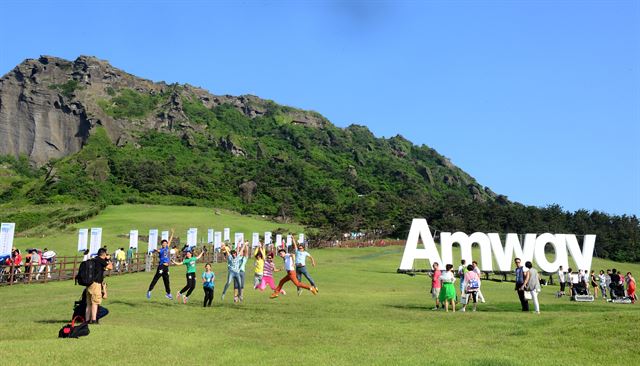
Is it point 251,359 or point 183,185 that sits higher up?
point 183,185

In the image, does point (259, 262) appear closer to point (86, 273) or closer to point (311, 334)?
point (311, 334)

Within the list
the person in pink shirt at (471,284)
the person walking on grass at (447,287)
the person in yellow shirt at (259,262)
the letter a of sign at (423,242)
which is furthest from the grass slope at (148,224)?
the person in pink shirt at (471,284)

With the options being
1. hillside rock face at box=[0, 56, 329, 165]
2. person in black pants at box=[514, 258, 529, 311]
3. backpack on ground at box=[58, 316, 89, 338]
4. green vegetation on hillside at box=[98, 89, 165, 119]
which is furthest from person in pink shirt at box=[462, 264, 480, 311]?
green vegetation on hillside at box=[98, 89, 165, 119]

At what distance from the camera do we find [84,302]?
12.5 meters

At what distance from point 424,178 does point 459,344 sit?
167m

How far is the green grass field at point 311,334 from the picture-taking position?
9.98 meters

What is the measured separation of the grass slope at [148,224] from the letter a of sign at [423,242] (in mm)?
31118

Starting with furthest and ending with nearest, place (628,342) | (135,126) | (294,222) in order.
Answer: (135,126)
(294,222)
(628,342)

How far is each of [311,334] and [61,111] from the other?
507 feet

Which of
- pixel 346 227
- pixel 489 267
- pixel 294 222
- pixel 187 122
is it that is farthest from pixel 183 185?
pixel 489 267

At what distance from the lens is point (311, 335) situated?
41.0ft

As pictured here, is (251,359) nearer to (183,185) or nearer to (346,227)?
(346,227)

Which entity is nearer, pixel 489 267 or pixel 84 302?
pixel 84 302

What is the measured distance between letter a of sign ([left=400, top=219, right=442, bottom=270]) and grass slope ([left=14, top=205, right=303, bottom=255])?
3112 centimetres
